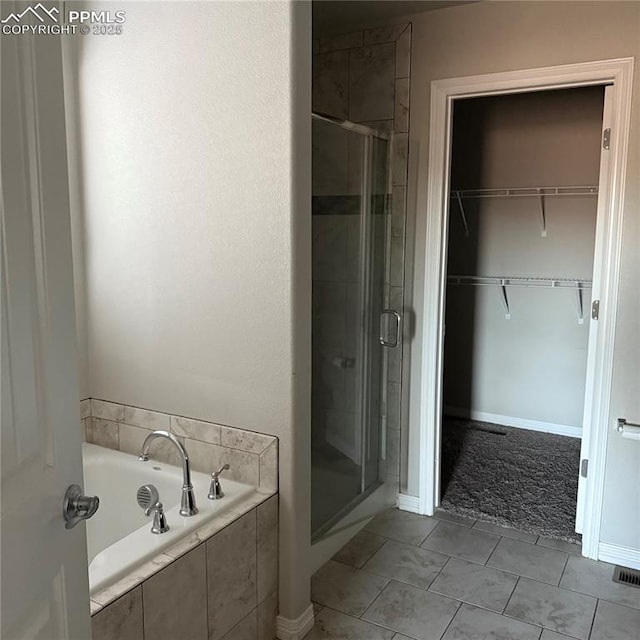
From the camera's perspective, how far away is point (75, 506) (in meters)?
1.07

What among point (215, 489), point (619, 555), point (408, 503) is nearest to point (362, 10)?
Answer: point (215, 489)

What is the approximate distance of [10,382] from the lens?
90 cm

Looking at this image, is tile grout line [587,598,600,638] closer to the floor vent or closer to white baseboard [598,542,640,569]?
the floor vent

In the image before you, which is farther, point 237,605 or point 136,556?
point 237,605

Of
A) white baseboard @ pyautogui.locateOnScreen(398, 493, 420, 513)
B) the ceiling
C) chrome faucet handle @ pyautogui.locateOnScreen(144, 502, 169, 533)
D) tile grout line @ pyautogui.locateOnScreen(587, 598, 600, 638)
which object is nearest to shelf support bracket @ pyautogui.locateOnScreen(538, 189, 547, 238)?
the ceiling

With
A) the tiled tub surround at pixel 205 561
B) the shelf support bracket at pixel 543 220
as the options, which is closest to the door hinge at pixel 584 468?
the tiled tub surround at pixel 205 561

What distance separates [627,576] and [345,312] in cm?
172

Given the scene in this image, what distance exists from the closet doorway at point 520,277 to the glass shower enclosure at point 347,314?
945 mm

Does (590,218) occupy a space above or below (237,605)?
above

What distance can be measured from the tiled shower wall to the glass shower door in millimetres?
76

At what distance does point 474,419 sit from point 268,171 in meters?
3.32

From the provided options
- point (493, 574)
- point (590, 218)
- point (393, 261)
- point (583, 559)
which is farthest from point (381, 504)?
point (590, 218)

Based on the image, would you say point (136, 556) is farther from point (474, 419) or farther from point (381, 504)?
point (474, 419)

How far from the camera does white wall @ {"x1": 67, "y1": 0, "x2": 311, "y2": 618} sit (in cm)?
205
